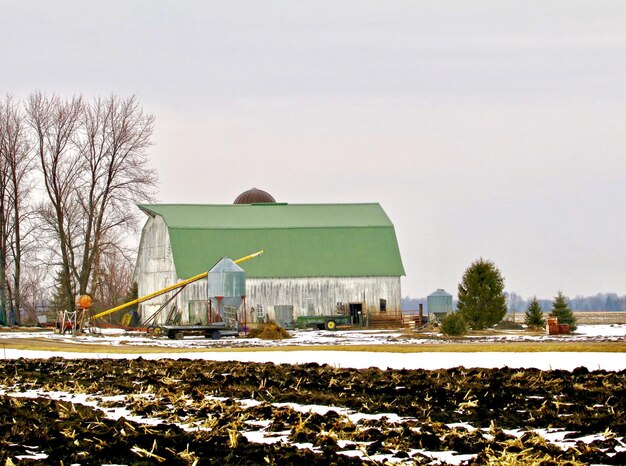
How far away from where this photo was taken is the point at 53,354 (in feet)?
114

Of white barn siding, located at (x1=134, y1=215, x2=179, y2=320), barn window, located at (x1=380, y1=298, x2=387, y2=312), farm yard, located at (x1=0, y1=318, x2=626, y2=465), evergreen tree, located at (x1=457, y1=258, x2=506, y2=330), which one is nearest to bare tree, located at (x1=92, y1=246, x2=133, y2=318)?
white barn siding, located at (x1=134, y1=215, x2=179, y2=320)

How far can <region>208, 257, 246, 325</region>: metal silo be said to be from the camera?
57156 mm

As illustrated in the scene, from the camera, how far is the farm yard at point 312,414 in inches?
454

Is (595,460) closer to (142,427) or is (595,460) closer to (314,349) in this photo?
(142,427)

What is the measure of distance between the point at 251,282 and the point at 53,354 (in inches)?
1215

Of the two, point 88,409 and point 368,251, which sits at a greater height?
point 368,251

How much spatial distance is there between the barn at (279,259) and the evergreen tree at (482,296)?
10.4m

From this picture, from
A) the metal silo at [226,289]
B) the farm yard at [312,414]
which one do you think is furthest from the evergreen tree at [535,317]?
the farm yard at [312,414]

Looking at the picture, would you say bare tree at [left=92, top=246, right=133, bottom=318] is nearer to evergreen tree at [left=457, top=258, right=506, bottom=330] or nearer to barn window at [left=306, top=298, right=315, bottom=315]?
barn window at [left=306, top=298, right=315, bottom=315]

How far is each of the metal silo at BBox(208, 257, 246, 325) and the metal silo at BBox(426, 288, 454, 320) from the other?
16.1 meters

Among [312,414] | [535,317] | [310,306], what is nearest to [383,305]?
[310,306]

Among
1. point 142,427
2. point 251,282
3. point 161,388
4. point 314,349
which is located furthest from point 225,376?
point 251,282

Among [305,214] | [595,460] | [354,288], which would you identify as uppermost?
[305,214]

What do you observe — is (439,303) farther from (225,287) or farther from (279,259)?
(225,287)
